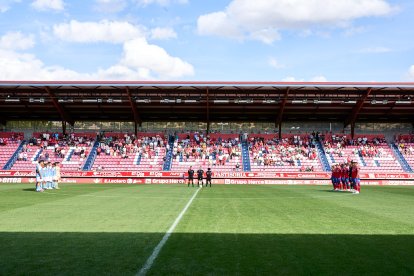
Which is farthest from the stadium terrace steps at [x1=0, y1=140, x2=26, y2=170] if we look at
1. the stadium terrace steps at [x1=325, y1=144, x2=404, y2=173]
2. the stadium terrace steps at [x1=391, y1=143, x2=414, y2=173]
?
the stadium terrace steps at [x1=391, y1=143, x2=414, y2=173]

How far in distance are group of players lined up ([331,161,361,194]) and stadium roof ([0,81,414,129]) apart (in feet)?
55.1

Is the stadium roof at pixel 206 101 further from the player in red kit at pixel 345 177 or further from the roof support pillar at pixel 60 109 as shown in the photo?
the player in red kit at pixel 345 177

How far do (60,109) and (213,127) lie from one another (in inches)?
735

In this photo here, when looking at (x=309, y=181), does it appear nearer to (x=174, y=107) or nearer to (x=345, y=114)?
(x=345, y=114)

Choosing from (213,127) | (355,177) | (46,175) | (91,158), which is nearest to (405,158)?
(213,127)

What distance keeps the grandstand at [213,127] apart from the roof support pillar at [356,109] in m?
0.16

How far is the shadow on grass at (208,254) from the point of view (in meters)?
7.05

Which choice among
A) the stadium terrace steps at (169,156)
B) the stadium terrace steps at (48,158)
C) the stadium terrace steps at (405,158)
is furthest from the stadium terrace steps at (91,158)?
the stadium terrace steps at (405,158)

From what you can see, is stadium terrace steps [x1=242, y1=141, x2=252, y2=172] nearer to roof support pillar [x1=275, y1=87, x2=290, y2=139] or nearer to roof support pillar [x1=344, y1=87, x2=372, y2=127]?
roof support pillar [x1=275, y1=87, x2=290, y2=139]

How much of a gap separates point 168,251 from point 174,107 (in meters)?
45.3

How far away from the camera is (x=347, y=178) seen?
30859 mm

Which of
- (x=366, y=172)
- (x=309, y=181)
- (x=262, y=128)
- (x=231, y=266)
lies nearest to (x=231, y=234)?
(x=231, y=266)

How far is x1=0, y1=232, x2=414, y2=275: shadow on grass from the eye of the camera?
7.05 metres

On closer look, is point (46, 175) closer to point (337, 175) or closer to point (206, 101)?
point (337, 175)
